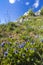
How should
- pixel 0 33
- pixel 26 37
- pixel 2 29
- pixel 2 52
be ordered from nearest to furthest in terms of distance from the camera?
pixel 2 52 < pixel 26 37 < pixel 0 33 < pixel 2 29

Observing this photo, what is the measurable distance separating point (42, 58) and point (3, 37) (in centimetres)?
286

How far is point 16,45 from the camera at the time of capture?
8.38 m

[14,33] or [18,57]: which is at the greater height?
[14,33]

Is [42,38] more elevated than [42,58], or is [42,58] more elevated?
[42,38]

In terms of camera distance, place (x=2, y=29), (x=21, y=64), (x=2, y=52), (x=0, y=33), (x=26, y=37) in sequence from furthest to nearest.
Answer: (x=2, y=29), (x=0, y=33), (x=26, y=37), (x=2, y=52), (x=21, y=64)

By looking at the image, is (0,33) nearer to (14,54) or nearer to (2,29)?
(2,29)

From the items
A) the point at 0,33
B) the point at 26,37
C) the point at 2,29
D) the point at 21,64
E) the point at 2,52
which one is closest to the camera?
the point at 21,64

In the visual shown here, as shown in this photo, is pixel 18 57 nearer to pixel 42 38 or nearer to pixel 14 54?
pixel 14 54

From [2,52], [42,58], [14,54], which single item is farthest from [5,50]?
[42,58]

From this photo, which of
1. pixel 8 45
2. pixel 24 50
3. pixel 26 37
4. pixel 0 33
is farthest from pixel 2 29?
pixel 24 50

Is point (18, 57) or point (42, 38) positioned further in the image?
point (42, 38)

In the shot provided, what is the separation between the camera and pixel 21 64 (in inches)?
294

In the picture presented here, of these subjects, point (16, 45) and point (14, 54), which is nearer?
point (14, 54)

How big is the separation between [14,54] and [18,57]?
210 millimetres
